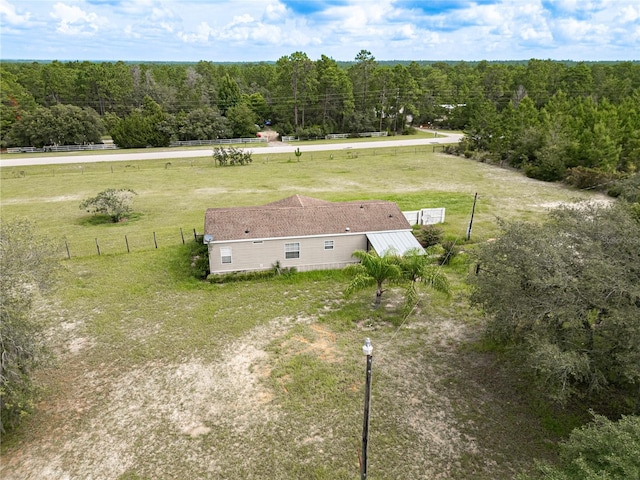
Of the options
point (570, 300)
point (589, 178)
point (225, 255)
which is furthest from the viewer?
point (589, 178)

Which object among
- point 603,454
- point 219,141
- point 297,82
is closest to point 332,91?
point 297,82

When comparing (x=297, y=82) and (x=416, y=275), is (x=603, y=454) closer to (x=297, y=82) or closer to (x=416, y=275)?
(x=416, y=275)

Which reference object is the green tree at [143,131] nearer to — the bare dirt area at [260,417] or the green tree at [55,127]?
the green tree at [55,127]

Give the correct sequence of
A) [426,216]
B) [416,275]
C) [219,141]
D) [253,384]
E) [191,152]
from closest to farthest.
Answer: [253,384] < [416,275] < [426,216] < [191,152] < [219,141]

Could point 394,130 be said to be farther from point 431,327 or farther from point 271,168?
point 431,327

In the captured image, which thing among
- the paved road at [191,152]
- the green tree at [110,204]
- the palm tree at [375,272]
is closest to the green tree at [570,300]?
the palm tree at [375,272]

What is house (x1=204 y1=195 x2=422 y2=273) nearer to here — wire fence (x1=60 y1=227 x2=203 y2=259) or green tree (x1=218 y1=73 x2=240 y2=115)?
wire fence (x1=60 y1=227 x2=203 y2=259)
